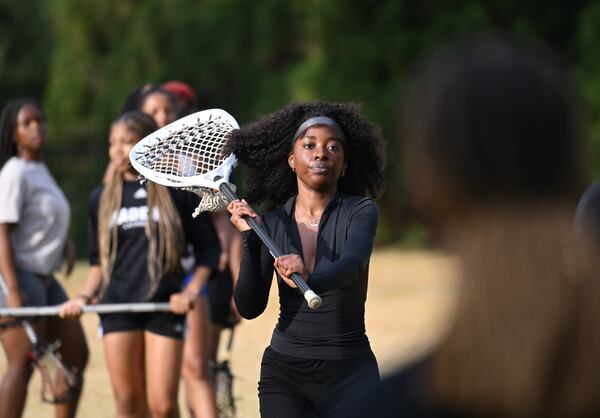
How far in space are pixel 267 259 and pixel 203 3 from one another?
19852mm

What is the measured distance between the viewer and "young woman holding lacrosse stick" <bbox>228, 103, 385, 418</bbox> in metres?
4.27

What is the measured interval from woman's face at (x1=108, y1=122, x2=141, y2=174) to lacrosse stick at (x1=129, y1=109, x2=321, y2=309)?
1.03m

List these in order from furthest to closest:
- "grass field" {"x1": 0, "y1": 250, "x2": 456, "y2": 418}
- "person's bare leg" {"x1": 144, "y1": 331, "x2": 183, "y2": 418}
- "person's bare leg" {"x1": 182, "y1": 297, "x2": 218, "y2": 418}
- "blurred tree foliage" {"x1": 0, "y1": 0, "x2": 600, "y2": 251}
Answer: "blurred tree foliage" {"x1": 0, "y1": 0, "x2": 600, "y2": 251}, "person's bare leg" {"x1": 182, "y1": 297, "x2": 218, "y2": 418}, "person's bare leg" {"x1": 144, "y1": 331, "x2": 183, "y2": 418}, "grass field" {"x1": 0, "y1": 250, "x2": 456, "y2": 418}

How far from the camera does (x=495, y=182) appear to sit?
1.68m

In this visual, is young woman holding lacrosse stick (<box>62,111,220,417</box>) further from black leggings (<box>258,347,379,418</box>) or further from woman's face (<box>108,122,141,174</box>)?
black leggings (<box>258,347,379,418</box>)

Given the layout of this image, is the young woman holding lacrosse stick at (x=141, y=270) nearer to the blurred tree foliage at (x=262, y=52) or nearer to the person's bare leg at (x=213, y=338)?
the person's bare leg at (x=213, y=338)

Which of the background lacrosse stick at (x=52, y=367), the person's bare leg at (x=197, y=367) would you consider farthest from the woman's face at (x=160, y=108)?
the background lacrosse stick at (x=52, y=367)

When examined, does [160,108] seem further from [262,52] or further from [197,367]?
[262,52]

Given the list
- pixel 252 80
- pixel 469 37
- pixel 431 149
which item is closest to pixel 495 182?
pixel 431 149

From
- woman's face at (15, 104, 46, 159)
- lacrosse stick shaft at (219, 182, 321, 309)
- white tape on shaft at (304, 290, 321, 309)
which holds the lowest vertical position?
white tape on shaft at (304, 290, 321, 309)

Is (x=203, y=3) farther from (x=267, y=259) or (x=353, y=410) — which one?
(x=353, y=410)

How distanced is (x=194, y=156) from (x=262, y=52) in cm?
1840

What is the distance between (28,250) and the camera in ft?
21.7

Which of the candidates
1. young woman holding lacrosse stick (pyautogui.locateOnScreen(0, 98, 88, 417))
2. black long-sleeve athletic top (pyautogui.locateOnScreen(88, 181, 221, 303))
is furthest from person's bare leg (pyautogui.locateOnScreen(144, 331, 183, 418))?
young woman holding lacrosse stick (pyautogui.locateOnScreen(0, 98, 88, 417))
